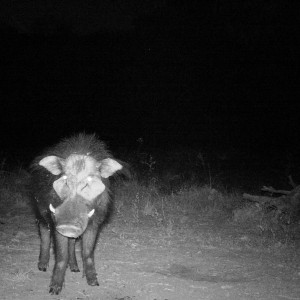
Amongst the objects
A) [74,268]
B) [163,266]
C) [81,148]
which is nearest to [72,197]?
[81,148]

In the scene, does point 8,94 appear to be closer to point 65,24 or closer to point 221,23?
point 65,24

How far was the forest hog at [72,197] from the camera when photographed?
4.32 meters

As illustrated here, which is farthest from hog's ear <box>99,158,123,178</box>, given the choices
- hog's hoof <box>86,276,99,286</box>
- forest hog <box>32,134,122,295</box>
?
hog's hoof <box>86,276,99,286</box>

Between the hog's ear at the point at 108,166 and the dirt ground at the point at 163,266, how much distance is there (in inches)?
44.7

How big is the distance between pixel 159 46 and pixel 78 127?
5.42 metres

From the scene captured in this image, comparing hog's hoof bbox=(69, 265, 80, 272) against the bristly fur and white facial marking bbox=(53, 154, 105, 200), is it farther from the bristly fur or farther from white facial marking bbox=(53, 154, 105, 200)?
the bristly fur

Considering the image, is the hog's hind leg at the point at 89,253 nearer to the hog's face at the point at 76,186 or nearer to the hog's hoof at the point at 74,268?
the hog's hoof at the point at 74,268

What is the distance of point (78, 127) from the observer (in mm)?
22734

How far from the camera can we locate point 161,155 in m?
17.1

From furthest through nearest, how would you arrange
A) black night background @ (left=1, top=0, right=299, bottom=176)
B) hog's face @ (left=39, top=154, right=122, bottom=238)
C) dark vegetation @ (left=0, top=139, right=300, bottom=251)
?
1. black night background @ (left=1, top=0, right=299, bottom=176)
2. dark vegetation @ (left=0, top=139, right=300, bottom=251)
3. hog's face @ (left=39, top=154, right=122, bottom=238)

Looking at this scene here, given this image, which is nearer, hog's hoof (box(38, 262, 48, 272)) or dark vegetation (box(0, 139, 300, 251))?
hog's hoof (box(38, 262, 48, 272))

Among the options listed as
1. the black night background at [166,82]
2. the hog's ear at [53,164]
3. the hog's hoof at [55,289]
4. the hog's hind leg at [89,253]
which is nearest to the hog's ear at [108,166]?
the hog's ear at [53,164]

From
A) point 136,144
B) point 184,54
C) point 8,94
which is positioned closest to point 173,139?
point 136,144

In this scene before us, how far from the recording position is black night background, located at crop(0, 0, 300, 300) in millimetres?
4953
